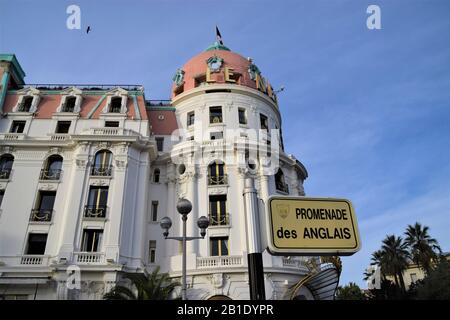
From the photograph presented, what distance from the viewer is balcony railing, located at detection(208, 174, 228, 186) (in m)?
26.6

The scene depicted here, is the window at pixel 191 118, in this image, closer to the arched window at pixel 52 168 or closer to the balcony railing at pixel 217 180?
the balcony railing at pixel 217 180

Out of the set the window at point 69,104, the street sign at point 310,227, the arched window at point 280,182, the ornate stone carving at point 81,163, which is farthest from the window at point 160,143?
the street sign at point 310,227

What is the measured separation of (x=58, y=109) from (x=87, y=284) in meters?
15.6

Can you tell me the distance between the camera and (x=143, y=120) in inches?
1118

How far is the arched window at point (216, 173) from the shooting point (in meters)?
26.7

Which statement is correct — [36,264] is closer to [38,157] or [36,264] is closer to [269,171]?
[38,157]

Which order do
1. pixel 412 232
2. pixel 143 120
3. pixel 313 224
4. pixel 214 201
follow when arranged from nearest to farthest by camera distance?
pixel 313 224 → pixel 214 201 → pixel 143 120 → pixel 412 232

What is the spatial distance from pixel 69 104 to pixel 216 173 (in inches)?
594

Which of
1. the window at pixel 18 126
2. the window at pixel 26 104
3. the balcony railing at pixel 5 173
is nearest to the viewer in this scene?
the balcony railing at pixel 5 173

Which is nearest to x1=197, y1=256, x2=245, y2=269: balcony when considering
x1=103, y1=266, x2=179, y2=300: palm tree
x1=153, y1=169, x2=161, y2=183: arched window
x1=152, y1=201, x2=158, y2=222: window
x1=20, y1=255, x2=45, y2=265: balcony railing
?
x1=103, y1=266, x2=179, y2=300: palm tree

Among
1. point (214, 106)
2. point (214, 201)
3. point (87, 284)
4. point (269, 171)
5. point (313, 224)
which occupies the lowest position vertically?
point (313, 224)

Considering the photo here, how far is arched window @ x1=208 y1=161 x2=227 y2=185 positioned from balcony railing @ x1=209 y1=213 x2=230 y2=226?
2.83 metres

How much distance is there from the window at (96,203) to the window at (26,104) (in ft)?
35.2
